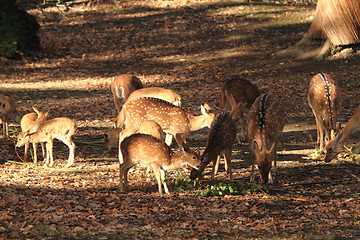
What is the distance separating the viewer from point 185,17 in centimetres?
2612

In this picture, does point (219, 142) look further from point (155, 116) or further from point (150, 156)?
point (155, 116)

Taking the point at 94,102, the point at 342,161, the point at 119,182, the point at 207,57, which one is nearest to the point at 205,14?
the point at 207,57

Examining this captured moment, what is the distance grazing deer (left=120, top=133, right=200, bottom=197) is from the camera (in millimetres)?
7941

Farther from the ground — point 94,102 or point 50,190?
point 94,102

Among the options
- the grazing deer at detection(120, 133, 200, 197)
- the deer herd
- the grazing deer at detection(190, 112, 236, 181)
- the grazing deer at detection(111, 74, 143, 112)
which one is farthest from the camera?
the grazing deer at detection(111, 74, 143, 112)

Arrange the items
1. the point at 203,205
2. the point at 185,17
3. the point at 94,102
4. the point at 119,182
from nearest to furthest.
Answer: the point at 203,205 < the point at 119,182 < the point at 94,102 < the point at 185,17

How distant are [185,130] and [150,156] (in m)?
2.36

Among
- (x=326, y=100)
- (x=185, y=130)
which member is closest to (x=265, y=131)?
(x=185, y=130)

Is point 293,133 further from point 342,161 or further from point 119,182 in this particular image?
point 119,182

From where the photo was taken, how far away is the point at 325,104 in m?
10.5

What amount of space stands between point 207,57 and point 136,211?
48.9ft

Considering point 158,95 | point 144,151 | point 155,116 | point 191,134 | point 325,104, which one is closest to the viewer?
point 144,151

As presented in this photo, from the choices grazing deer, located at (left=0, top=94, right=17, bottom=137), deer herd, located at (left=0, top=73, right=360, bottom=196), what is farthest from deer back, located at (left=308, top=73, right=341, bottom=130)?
grazing deer, located at (left=0, top=94, right=17, bottom=137)

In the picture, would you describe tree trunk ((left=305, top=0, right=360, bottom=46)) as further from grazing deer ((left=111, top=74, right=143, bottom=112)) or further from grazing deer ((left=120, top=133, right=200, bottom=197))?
grazing deer ((left=120, top=133, right=200, bottom=197))
